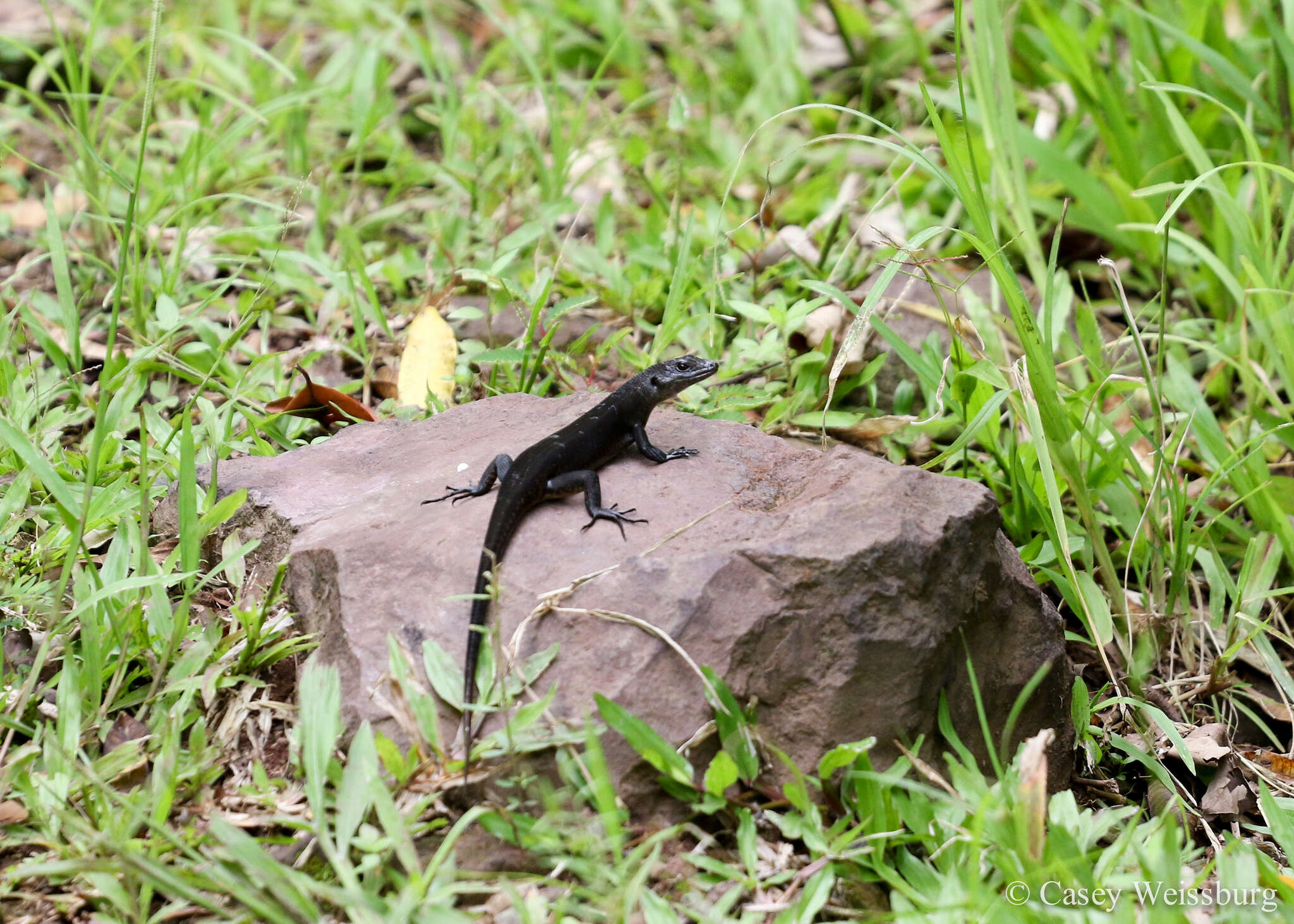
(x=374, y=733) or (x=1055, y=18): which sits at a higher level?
(x=1055, y=18)

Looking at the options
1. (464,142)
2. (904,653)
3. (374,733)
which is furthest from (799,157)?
(374,733)

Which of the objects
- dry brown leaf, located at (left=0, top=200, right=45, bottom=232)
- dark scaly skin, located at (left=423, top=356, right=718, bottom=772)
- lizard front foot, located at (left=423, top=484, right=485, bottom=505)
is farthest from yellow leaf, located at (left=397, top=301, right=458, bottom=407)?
dry brown leaf, located at (left=0, top=200, right=45, bottom=232)

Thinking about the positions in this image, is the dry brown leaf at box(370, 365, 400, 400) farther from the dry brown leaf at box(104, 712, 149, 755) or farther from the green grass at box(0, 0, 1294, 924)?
the dry brown leaf at box(104, 712, 149, 755)

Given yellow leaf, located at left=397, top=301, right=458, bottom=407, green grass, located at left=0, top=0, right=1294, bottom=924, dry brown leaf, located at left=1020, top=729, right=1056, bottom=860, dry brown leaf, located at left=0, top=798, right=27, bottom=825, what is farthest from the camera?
yellow leaf, located at left=397, top=301, right=458, bottom=407

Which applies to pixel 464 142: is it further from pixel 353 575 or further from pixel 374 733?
pixel 374 733

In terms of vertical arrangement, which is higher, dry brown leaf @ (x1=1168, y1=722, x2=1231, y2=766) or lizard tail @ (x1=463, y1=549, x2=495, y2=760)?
lizard tail @ (x1=463, y1=549, x2=495, y2=760)

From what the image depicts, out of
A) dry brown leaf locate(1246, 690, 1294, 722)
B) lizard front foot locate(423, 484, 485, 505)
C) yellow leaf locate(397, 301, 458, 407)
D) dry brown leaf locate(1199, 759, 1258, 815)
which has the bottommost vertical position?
dry brown leaf locate(1246, 690, 1294, 722)

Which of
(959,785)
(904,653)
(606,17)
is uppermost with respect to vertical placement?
(606,17)
